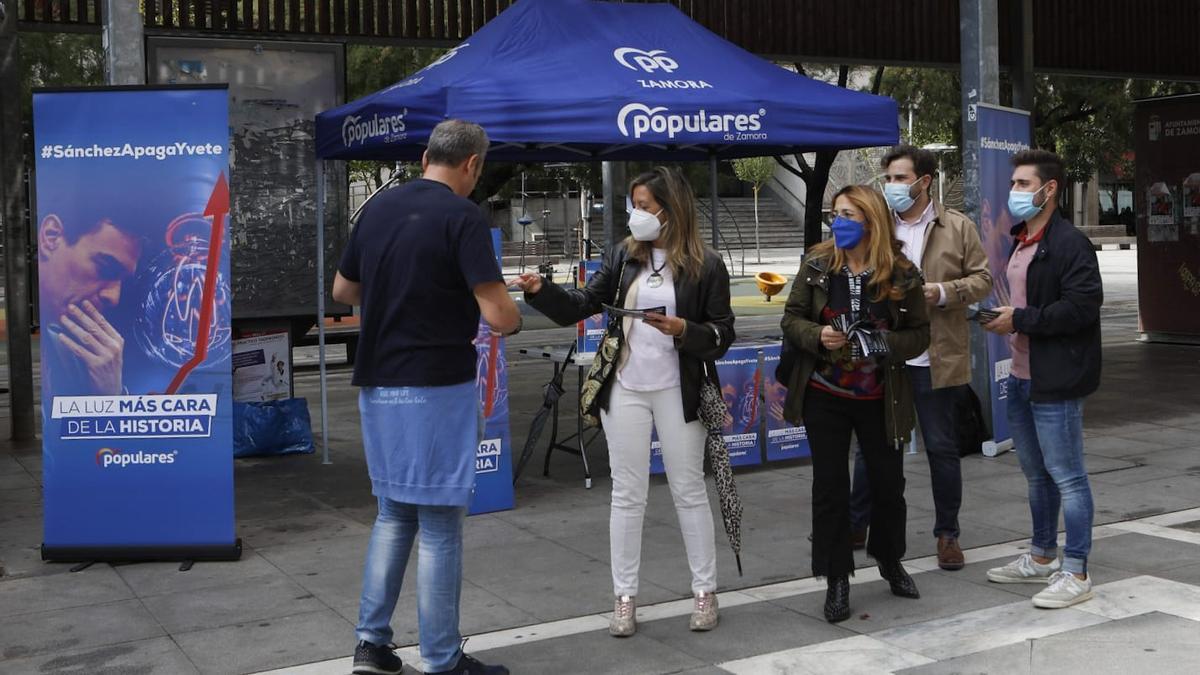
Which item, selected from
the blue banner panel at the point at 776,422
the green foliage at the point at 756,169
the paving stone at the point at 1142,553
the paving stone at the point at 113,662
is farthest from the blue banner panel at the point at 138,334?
the green foliage at the point at 756,169

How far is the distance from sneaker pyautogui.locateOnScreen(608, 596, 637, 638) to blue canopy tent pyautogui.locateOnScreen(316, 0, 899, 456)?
323 cm

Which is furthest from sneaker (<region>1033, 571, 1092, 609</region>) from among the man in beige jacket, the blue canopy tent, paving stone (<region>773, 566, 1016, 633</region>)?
the blue canopy tent

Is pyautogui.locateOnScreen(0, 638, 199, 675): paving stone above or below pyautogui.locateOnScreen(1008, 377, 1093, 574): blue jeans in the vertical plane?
below

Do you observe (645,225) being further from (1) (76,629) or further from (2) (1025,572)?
(1) (76,629)

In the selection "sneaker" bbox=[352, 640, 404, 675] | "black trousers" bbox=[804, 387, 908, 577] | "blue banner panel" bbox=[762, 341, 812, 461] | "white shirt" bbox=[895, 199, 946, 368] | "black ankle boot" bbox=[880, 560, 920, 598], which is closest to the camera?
"sneaker" bbox=[352, 640, 404, 675]

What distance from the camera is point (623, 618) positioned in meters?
5.23

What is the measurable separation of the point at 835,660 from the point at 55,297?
3.97m

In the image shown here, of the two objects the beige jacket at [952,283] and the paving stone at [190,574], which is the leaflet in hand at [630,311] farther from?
the paving stone at [190,574]

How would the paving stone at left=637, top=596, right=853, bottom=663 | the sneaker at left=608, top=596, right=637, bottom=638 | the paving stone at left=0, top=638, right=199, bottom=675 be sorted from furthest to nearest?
the sneaker at left=608, top=596, right=637, bottom=638
the paving stone at left=637, top=596, right=853, bottom=663
the paving stone at left=0, top=638, right=199, bottom=675

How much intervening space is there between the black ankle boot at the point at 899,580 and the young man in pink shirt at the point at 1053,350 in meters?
0.49

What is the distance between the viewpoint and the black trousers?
5324 mm

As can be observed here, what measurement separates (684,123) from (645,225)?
293cm

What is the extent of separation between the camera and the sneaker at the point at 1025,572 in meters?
5.90

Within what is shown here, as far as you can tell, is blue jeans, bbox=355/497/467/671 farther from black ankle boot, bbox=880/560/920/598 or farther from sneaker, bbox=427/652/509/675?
black ankle boot, bbox=880/560/920/598
